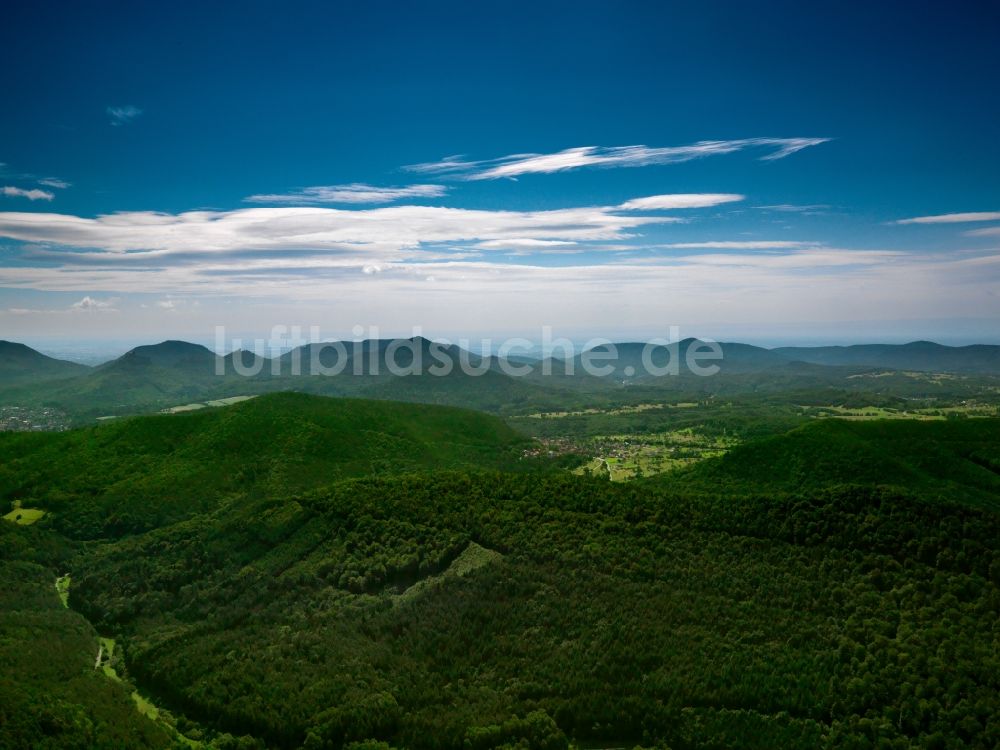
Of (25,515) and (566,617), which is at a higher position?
(566,617)

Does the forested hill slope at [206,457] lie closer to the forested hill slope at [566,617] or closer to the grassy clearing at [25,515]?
the grassy clearing at [25,515]

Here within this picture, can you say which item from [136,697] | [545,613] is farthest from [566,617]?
[136,697]

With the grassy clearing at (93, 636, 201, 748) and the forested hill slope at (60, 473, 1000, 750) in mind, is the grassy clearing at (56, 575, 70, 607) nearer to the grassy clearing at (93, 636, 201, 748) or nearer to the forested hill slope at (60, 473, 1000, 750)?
the forested hill slope at (60, 473, 1000, 750)

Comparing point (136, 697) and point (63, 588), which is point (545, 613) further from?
point (63, 588)

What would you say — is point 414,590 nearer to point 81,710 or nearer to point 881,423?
point 81,710

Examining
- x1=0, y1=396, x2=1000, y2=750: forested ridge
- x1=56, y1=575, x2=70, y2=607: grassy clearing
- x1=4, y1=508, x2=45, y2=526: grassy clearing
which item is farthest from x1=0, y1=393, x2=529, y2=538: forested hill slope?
x1=56, y1=575, x2=70, y2=607: grassy clearing

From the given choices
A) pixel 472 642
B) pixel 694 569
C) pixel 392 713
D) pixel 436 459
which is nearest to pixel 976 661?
pixel 694 569
